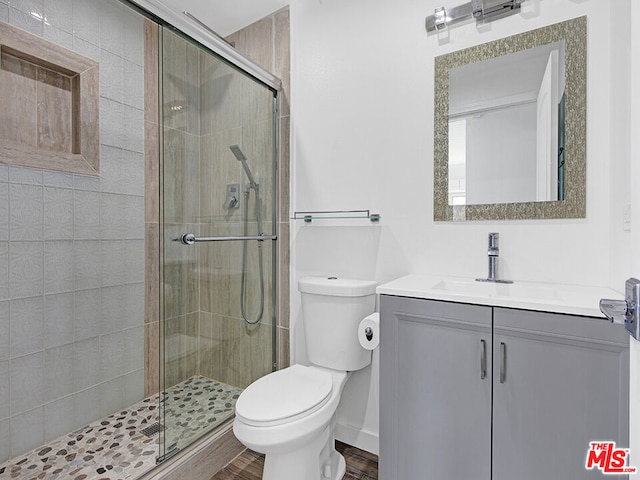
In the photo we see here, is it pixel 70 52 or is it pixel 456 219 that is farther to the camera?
pixel 70 52

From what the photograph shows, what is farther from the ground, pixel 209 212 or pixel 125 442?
pixel 209 212

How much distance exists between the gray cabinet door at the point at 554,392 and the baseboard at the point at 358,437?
0.77 metres

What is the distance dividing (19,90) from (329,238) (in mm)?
1643

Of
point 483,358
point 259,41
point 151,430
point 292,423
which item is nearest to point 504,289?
point 483,358

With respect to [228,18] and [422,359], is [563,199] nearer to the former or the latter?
[422,359]

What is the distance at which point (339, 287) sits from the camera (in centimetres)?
156

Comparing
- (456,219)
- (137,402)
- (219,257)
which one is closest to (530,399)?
(456,219)

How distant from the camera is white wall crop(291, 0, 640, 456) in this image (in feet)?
4.08

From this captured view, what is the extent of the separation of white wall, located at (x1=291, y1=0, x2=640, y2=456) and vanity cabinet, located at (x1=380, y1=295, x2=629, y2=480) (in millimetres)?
416

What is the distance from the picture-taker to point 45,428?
5.46ft

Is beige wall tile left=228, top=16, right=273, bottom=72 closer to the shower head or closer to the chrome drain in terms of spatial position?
the shower head

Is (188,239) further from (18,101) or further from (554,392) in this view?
(554,392)

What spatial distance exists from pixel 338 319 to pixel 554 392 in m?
0.85

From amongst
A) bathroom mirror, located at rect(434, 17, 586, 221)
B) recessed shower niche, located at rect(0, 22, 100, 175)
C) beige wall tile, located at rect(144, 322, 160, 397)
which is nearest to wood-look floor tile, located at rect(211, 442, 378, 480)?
beige wall tile, located at rect(144, 322, 160, 397)
